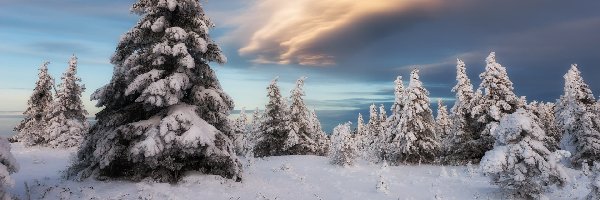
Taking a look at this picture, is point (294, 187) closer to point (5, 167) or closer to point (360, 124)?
point (5, 167)

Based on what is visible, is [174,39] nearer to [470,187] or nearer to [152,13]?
[152,13]

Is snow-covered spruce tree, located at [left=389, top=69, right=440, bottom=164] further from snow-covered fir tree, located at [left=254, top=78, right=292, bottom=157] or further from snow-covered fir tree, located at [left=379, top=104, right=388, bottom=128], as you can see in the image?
snow-covered fir tree, located at [left=379, top=104, right=388, bottom=128]

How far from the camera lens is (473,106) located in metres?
30.1

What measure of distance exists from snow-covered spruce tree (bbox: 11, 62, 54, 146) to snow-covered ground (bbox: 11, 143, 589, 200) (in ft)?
58.2

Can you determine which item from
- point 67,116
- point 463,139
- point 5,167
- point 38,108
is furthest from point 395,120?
point 38,108

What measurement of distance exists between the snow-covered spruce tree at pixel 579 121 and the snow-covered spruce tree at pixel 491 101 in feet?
29.2

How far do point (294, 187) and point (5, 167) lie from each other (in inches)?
453

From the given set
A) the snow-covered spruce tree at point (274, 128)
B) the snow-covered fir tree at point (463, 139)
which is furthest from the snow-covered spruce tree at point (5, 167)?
the snow-covered spruce tree at point (274, 128)

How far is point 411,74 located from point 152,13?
2106cm

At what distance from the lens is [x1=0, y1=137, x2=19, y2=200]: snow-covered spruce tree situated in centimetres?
920

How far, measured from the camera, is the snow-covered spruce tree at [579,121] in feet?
110

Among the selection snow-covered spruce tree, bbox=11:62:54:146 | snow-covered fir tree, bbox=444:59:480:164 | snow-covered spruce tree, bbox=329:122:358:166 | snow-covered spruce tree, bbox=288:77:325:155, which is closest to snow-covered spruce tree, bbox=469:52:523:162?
snow-covered fir tree, bbox=444:59:480:164

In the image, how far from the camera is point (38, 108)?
4225 cm

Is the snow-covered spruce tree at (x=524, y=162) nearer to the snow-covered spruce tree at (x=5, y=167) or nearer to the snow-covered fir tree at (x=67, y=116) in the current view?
the snow-covered spruce tree at (x=5, y=167)
